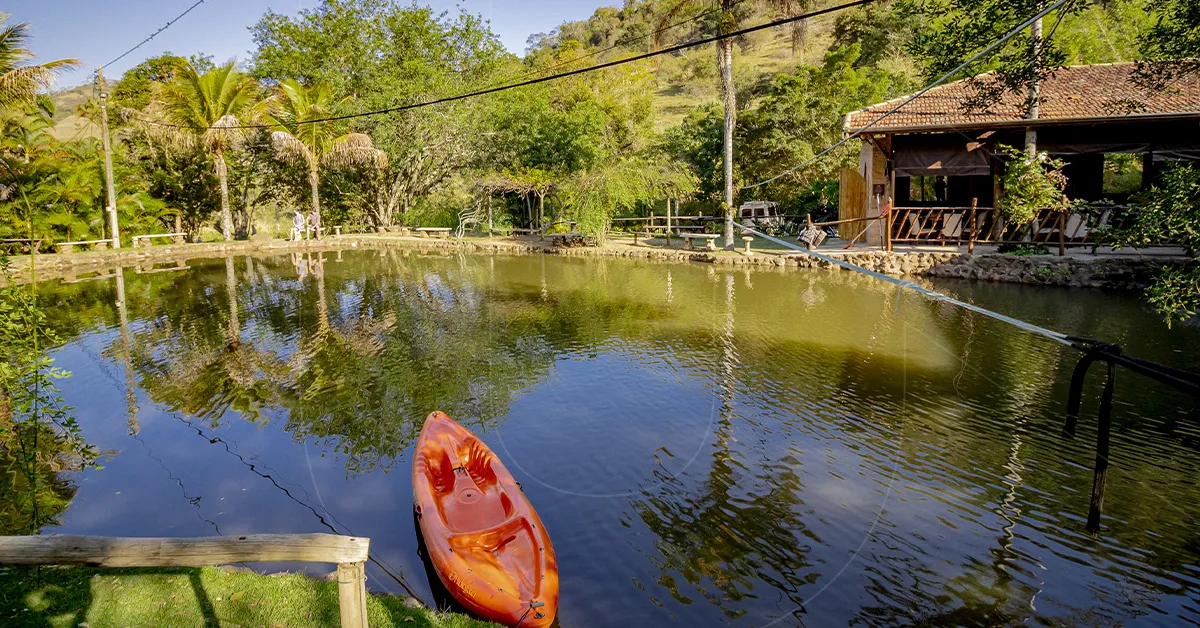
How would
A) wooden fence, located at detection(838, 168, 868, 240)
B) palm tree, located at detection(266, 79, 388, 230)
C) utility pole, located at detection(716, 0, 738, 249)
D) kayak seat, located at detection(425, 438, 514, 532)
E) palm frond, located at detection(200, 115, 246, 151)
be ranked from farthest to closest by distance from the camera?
1. palm tree, located at detection(266, 79, 388, 230)
2. palm frond, located at detection(200, 115, 246, 151)
3. wooden fence, located at detection(838, 168, 868, 240)
4. utility pole, located at detection(716, 0, 738, 249)
5. kayak seat, located at detection(425, 438, 514, 532)

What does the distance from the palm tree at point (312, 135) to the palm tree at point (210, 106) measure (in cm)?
146

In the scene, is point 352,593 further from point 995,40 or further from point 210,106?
point 210,106

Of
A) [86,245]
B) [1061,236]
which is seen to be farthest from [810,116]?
[86,245]

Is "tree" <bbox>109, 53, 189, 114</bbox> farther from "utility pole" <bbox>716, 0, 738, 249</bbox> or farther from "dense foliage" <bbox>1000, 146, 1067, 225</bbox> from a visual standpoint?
"dense foliage" <bbox>1000, 146, 1067, 225</bbox>

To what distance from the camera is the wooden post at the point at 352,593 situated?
133 inches

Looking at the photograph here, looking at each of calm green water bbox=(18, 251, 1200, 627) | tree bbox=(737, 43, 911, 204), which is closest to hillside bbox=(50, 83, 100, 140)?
calm green water bbox=(18, 251, 1200, 627)

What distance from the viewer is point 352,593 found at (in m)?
3.40

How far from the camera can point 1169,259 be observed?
16.8m

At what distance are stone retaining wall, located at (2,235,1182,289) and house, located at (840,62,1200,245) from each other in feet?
4.00

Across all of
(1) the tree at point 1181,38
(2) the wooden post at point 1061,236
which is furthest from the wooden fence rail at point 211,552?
(2) the wooden post at point 1061,236

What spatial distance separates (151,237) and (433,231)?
41.7 feet

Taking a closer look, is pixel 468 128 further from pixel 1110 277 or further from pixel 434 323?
pixel 1110 277

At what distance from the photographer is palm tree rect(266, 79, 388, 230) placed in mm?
31391

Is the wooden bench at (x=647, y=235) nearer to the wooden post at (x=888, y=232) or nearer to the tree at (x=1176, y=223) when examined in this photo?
the wooden post at (x=888, y=232)
